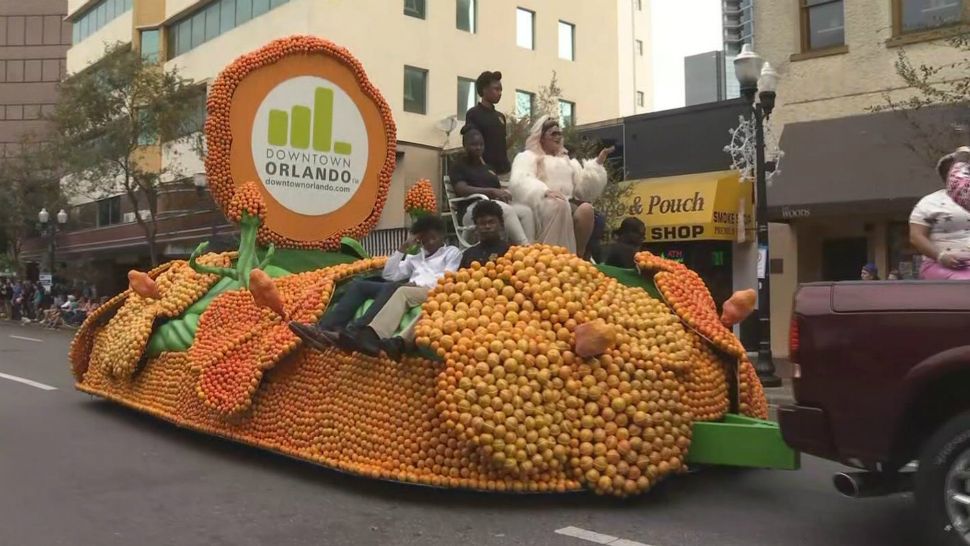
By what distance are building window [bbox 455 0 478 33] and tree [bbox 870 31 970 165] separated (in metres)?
14.9

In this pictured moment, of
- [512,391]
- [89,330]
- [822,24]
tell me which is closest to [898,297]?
[512,391]

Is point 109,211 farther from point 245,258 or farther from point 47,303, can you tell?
point 245,258

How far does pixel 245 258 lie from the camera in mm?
7754

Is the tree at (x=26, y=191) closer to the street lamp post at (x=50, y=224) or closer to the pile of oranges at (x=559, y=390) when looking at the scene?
the street lamp post at (x=50, y=224)

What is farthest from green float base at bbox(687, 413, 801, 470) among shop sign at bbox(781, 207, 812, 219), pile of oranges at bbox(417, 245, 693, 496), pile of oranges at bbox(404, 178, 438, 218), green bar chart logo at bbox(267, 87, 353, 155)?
shop sign at bbox(781, 207, 812, 219)

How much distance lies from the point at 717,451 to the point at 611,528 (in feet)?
2.78

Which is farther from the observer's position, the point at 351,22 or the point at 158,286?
the point at 351,22

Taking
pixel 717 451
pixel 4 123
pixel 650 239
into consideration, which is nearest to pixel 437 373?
pixel 717 451

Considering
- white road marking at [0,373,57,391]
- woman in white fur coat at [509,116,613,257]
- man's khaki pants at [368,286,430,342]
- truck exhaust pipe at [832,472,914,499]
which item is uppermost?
woman in white fur coat at [509,116,613,257]

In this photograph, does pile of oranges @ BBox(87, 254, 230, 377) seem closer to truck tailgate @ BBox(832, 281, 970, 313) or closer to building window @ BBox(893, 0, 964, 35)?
truck tailgate @ BBox(832, 281, 970, 313)

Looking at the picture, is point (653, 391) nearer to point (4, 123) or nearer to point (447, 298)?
point (447, 298)

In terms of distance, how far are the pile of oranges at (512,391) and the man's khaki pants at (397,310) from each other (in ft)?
0.64

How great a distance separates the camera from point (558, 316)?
4992 mm

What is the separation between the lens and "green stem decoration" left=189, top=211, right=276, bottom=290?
7.61m
